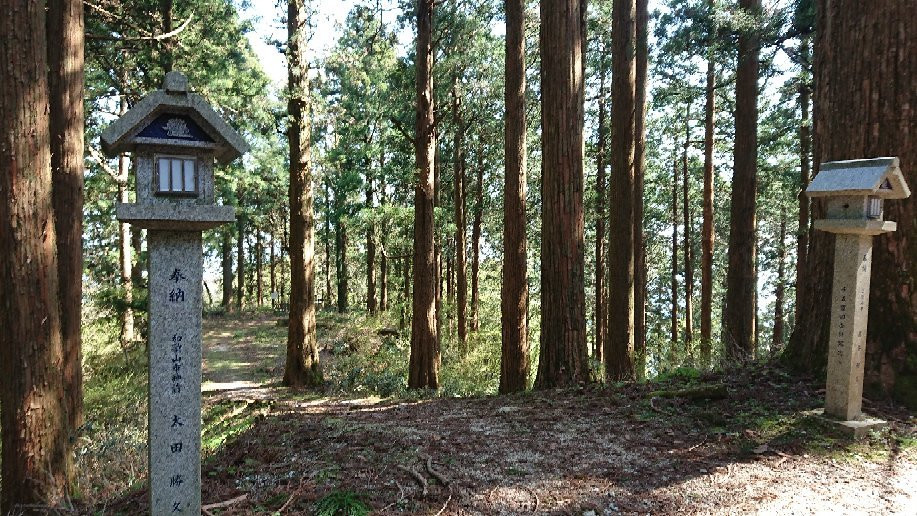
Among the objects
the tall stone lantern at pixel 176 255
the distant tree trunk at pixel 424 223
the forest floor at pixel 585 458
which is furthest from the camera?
the distant tree trunk at pixel 424 223

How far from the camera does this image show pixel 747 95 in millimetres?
11398

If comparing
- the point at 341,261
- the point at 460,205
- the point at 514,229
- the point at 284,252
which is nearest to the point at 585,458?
the point at 514,229

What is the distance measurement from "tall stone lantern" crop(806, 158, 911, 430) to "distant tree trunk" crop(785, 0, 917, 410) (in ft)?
2.87

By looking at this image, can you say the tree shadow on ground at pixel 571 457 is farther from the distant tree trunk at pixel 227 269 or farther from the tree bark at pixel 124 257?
the distant tree trunk at pixel 227 269

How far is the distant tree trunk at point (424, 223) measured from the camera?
37.4ft

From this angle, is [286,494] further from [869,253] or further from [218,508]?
[869,253]

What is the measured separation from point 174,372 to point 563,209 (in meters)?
5.56

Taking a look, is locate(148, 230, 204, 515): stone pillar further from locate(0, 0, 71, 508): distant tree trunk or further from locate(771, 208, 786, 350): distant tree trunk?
locate(771, 208, 786, 350): distant tree trunk

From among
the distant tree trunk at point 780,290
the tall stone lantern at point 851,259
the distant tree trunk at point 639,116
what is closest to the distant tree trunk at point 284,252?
the distant tree trunk at point 639,116

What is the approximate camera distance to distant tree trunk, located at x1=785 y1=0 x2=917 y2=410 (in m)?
5.44

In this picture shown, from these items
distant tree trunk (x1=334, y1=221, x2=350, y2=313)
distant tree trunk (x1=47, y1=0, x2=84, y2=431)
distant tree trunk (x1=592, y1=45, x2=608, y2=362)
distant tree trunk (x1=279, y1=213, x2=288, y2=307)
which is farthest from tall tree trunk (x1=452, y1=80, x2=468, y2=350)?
distant tree trunk (x1=279, y1=213, x2=288, y2=307)

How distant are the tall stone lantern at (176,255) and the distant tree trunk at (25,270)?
2832 millimetres

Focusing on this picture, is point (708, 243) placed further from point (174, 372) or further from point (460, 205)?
point (174, 372)

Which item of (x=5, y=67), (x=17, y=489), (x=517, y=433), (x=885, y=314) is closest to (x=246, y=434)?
(x=17, y=489)
